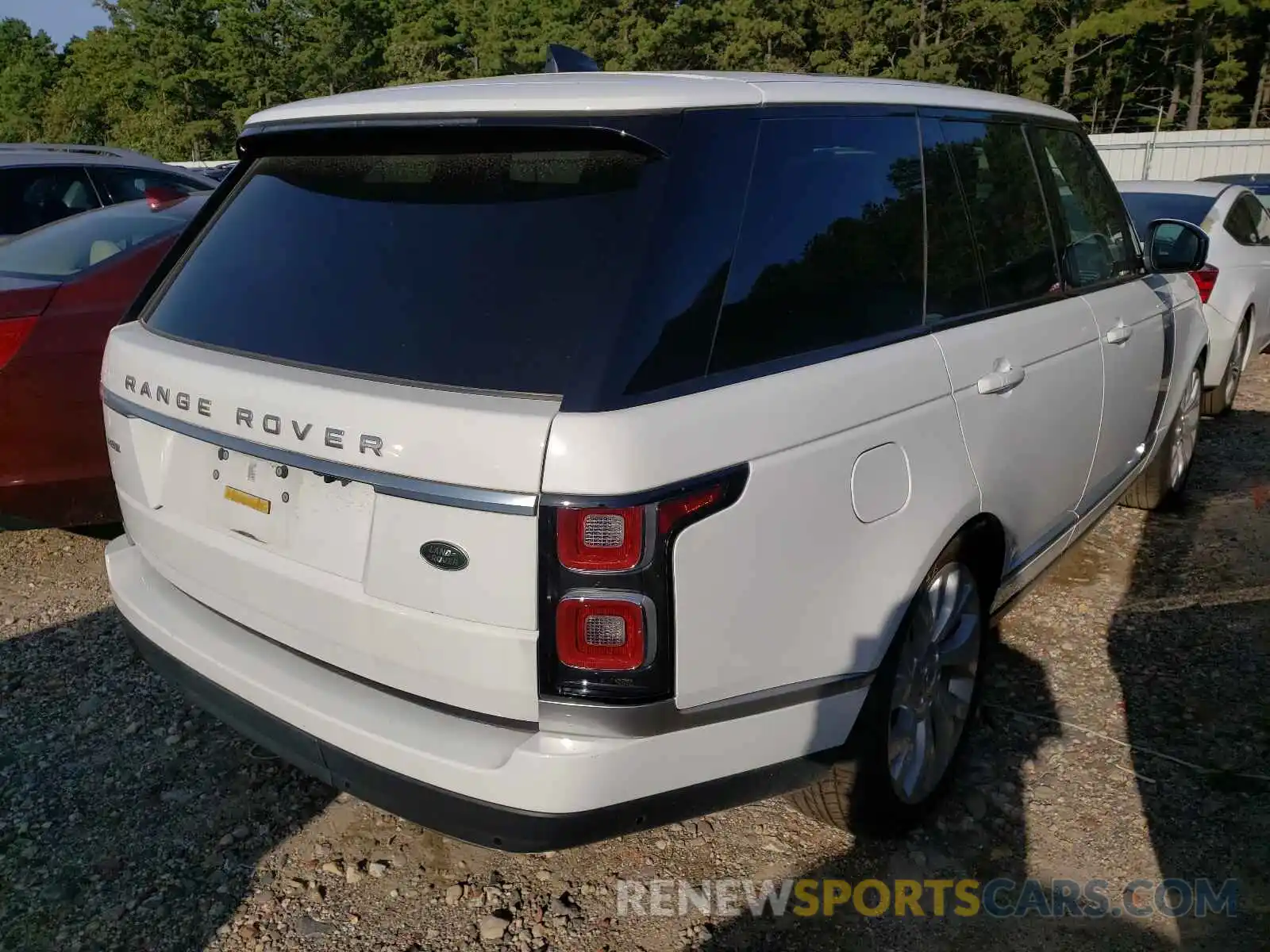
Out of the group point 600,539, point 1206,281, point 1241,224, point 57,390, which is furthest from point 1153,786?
point 1241,224

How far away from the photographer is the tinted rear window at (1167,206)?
7117mm

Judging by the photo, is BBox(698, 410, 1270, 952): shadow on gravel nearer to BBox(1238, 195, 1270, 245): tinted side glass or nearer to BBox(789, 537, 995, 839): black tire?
BBox(789, 537, 995, 839): black tire

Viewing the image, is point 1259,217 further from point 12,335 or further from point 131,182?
point 131,182

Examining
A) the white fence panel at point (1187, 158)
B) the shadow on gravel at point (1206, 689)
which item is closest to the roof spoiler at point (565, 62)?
the shadow on gravel at point (1206, 689)

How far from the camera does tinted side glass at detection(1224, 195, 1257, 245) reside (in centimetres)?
725

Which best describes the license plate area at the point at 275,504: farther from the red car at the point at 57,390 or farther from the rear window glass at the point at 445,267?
the red car at the point at 57,390

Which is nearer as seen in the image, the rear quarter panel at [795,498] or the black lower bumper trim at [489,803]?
the rear quarter panel at [795,498]

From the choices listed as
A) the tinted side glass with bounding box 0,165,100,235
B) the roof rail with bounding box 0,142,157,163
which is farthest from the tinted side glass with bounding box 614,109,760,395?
the roof rail with bounding box 0,142,157,163

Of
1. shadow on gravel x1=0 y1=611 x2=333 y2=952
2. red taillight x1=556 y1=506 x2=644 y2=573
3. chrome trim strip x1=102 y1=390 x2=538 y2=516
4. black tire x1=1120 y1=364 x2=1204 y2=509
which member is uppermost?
chrome trim strip x1=102 y1=390 x2=538 y2=516

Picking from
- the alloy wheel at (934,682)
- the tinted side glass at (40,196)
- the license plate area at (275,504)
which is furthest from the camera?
the tinted side glass at (40,196)

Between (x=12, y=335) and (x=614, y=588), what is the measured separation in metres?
3.18

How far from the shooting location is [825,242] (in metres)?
2.34

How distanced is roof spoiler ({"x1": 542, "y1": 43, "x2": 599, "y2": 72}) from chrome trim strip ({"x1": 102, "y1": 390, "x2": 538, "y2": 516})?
4.86 feet

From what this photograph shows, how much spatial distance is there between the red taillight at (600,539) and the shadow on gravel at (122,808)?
54.6 inches
